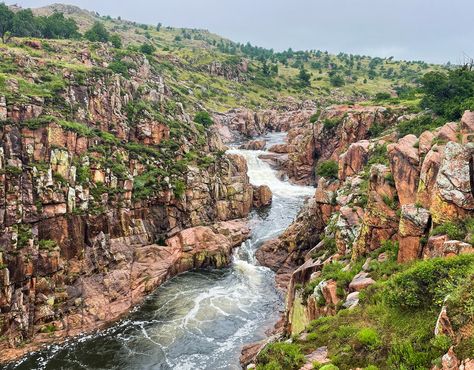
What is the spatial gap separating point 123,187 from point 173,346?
71.9ft

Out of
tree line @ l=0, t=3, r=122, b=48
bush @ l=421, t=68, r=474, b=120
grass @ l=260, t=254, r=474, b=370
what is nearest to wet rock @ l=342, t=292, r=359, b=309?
grass @ l=260, t=254, r=474, b=370

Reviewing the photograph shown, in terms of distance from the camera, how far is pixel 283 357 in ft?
59.3

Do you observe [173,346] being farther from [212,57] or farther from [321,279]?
[212,57]

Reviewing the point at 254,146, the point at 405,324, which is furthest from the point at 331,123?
the point at 405,324

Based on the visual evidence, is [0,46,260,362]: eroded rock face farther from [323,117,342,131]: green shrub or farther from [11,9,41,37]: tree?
[11,9,41,37]: tree

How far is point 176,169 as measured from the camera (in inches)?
2272

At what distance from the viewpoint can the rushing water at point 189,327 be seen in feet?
108

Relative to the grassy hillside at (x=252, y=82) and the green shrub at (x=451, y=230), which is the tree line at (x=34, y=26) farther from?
the green shrub at (x=451, y=230)

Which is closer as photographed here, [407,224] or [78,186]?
[407,224]

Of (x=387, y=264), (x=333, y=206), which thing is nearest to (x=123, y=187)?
(x=333, y=206)

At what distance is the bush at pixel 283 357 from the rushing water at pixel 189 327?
13.9 metres

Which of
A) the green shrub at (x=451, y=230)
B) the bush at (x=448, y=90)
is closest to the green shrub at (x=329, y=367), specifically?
the green shrub at (x=451, y=230)

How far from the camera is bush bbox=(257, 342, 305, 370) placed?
17.4 m

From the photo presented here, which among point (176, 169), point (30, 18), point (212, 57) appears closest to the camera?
point (176, 169)
